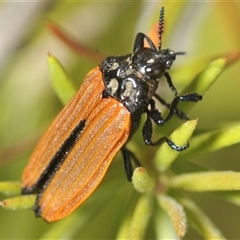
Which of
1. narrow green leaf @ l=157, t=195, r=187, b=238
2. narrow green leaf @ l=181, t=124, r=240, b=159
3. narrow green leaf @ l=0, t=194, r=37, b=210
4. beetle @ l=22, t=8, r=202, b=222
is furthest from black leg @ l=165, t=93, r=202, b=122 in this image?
narrow green leaf @ l=0, t=194, r=37, b=210

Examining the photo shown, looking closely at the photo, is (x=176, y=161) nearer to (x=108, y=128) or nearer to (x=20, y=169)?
(x=108, y=128)

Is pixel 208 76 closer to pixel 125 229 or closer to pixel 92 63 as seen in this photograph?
pixel 125 229

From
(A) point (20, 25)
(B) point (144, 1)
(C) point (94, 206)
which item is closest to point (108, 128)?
(C) point (94, 206)

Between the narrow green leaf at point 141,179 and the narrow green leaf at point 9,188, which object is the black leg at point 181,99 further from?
the narrow green leaf at point 9,188

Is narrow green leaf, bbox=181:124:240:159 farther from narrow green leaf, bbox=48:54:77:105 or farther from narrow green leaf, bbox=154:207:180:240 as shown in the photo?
narrow green leaf, bbox=48:54:77:105

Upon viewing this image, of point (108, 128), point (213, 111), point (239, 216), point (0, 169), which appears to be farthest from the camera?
point (213, 111)

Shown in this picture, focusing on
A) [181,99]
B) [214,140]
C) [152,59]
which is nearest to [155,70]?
[152,59]

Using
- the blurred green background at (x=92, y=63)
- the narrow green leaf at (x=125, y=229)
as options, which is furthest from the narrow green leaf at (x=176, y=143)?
the blurred green background at (x=92, y=63)

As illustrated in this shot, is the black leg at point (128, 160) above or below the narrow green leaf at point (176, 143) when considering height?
below
